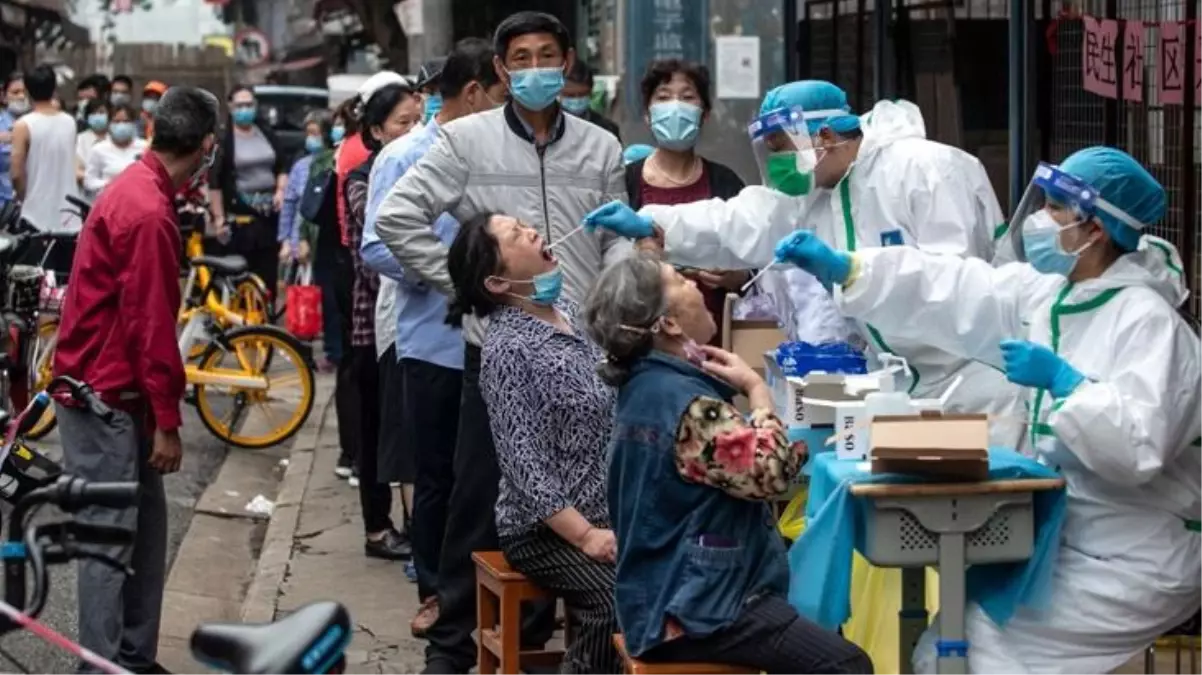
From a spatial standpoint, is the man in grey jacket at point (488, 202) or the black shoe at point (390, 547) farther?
the black shoe at point (390, 547)

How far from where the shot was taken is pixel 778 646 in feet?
17.3

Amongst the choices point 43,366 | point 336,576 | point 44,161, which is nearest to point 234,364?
point 43,366

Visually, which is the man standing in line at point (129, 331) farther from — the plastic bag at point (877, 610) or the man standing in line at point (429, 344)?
the plastic bag at point (877, 610)

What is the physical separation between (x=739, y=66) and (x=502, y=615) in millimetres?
6692

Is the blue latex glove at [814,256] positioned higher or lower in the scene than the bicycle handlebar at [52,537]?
higher

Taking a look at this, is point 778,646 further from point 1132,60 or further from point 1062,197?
point 1132,60

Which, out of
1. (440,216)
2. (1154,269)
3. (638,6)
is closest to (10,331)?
(638,6)

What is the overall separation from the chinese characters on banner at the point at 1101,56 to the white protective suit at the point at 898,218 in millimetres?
955

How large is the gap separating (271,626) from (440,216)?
3.54 meters

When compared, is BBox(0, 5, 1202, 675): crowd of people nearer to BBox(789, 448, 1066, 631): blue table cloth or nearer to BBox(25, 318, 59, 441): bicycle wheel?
BBox(789, 448, 1066, 631): blue table cloth

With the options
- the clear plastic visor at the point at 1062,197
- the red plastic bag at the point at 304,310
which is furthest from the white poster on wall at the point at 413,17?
the clear plastic visor at the point at 1062,197

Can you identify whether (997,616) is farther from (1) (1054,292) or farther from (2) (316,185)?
(2) (316,185)

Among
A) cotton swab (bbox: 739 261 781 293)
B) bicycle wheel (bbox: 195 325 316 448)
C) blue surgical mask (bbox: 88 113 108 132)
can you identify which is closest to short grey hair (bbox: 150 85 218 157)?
cotton swab (bbox: 739 261 781 293)

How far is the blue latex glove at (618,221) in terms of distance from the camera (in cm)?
672
